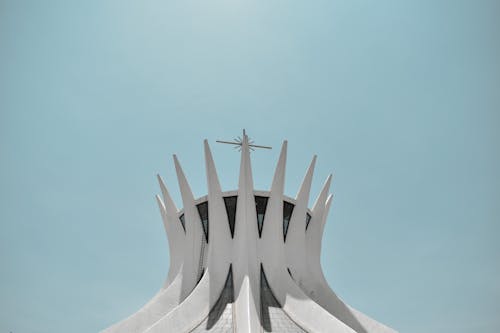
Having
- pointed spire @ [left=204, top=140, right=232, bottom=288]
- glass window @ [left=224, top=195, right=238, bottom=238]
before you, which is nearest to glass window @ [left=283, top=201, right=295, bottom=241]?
glass window @ [left=224, top=195, right=238, bottom=238]

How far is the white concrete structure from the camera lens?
16.3 metres

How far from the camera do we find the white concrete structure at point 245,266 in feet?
53.6

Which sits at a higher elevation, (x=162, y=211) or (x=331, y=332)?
(x=162, y=211)

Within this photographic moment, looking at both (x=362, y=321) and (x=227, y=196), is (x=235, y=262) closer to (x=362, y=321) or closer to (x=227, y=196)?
(x=227, y=196)

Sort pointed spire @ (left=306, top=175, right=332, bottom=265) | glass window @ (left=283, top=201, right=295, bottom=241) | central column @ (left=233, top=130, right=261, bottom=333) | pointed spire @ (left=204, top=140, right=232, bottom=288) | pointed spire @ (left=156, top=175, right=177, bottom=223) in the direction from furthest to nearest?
pointed spire @ (left=156, top=175, right=177, bottom=223)
pointed spire @ (left=306, top=175, right=332, bottom=265)
glass window @ (left=283, top=201, right=295, bottom=241)
pointed spire @ (left=204, top=140, right=232, bottom=288)
central column @ (left=233, top=130, right=261, bottom=333)

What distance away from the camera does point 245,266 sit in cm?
1864

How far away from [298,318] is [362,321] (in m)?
5.43

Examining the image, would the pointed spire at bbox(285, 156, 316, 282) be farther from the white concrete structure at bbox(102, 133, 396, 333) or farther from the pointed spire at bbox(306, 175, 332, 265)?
the pointed spire at bbox(306, 175, 332, 265)

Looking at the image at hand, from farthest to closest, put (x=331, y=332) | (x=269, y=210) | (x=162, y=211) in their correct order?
(x=162, y=211) → (x=269, y=210) → (x=331, y=332)

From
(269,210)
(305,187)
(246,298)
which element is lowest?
(246,298)

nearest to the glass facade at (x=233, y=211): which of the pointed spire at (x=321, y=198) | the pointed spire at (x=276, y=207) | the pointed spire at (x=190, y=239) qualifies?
the pointed spire at (x=190, y=239)

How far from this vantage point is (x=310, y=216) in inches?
926

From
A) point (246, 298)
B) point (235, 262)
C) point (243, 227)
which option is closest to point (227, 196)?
point (243, 227)

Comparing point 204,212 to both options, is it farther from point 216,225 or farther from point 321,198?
point 321,198
